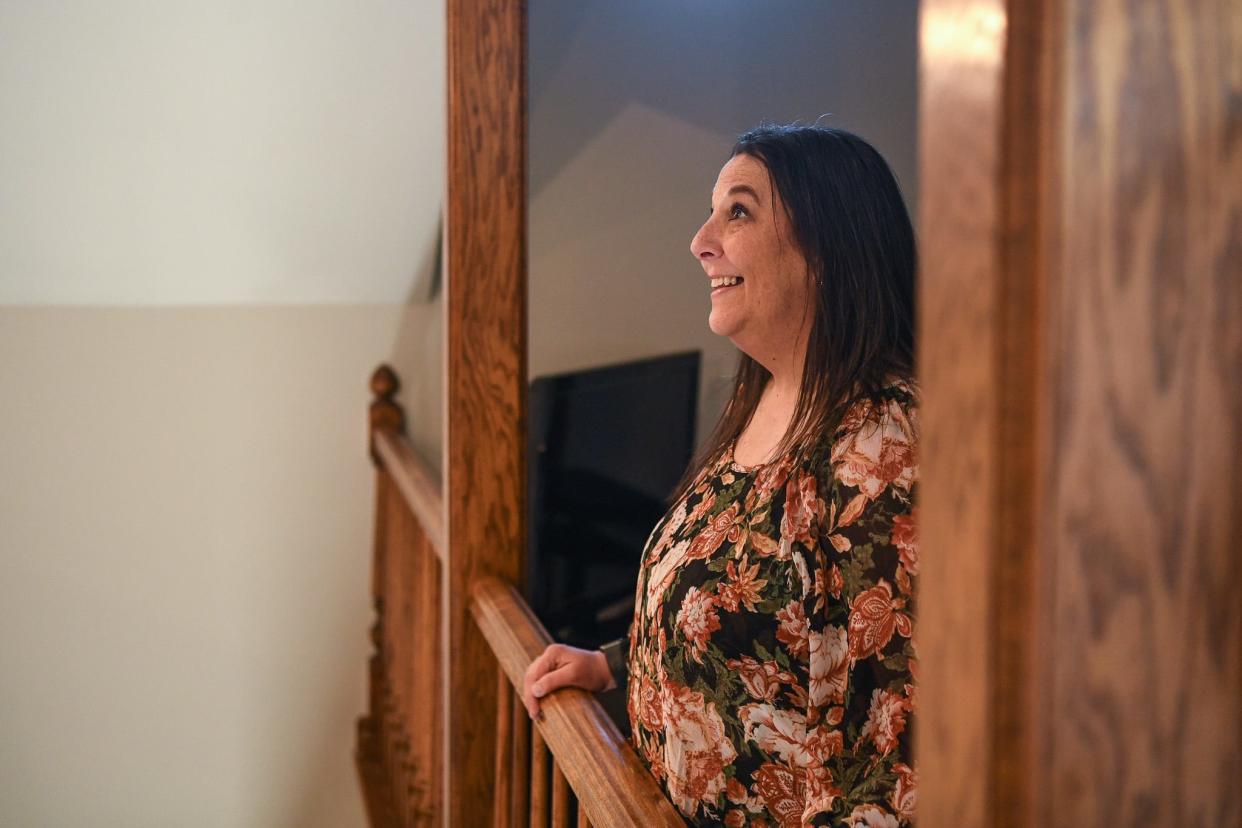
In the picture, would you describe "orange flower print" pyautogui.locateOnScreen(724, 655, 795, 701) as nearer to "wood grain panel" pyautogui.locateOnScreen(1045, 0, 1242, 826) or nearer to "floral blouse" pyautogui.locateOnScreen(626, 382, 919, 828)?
"floral blouse" pyautogui.locateOnScreen(626, 382, 919, 828)

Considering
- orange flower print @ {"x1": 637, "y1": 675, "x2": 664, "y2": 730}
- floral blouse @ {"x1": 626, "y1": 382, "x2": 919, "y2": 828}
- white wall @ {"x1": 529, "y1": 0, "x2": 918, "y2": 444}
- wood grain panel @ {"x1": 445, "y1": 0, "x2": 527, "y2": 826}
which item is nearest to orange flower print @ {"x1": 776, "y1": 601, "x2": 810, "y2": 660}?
floral blouse @ {"x1": 626, "y1": 382, "x2": 919, "y2": 828}

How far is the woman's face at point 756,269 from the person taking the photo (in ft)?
4.04

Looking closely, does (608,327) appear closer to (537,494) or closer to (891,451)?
(537,494)

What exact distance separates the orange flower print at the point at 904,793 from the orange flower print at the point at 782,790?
0.19 meters

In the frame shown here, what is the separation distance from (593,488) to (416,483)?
19.0 inches

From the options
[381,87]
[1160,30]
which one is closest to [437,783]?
[381,87]

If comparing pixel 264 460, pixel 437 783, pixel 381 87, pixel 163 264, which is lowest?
pixel 437 783

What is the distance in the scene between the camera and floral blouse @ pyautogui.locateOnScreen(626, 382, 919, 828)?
0.98 meters

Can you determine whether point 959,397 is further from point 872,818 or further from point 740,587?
point 740,587

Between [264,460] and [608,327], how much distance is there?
1069mm

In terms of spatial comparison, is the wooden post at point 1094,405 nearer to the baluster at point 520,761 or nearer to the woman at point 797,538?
the woman at point 797,538

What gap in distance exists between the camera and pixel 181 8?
8.57 ft

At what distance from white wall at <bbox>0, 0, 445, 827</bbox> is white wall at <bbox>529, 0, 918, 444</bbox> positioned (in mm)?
354

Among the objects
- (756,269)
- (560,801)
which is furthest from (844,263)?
(560,801)
